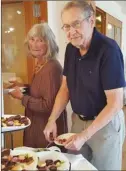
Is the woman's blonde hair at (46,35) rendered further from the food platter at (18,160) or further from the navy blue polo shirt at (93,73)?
the food platter at (18,160)

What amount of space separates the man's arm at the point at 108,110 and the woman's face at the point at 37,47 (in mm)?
209

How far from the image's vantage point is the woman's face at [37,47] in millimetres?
539

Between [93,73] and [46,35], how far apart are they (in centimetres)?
17

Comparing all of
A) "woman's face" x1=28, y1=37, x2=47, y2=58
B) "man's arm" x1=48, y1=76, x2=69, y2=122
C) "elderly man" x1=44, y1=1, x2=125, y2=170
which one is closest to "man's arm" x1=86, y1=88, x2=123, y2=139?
"elderly man" x1=44, y1=1, x2=125, y2=170

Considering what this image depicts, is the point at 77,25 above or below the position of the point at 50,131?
above

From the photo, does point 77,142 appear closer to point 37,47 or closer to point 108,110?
point 108,110

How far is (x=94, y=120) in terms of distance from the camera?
499 millimetres

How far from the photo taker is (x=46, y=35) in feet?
1.77

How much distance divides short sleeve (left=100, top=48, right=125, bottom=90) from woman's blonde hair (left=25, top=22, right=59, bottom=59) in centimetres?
16

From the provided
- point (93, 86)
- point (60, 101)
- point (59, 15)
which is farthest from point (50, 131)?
point (59, 15)

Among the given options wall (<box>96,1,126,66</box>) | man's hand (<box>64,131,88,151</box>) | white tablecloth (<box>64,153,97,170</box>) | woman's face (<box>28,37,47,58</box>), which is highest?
wall (<box>96,1,126,66</box>)

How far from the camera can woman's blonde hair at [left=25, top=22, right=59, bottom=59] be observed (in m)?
0.54

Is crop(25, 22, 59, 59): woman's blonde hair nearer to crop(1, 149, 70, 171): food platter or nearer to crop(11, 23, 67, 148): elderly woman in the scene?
crop(11, 23, 67, 148): elderly woman

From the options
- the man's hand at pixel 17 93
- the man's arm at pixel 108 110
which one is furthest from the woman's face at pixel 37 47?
the man's arm at pixel 108 110
